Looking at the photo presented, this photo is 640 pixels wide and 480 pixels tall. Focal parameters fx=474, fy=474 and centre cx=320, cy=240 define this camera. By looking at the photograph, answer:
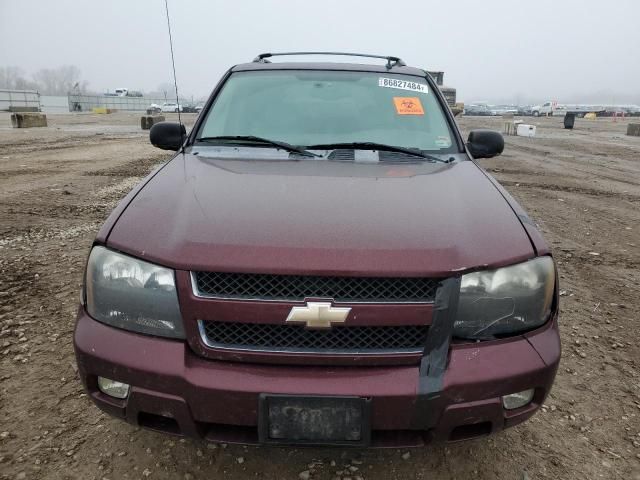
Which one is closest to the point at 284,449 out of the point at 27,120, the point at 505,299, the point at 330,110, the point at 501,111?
the point at 505,299

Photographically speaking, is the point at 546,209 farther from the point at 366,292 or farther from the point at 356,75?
the point at 366,292

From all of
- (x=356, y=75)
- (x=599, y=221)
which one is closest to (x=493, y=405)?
(x=356, y=75)

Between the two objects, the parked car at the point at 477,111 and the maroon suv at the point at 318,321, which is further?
the parked car at the point at 477,111

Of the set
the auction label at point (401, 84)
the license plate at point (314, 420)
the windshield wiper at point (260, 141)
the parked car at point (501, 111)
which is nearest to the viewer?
the license plate at point (314, 420)

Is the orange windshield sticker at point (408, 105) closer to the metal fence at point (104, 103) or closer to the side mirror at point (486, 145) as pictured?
the side mirror at point (486, 145)

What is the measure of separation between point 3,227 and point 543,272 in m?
5.38

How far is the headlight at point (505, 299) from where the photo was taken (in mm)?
1566

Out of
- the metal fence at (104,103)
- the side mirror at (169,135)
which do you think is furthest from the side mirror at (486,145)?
the metal fence at (104,103)

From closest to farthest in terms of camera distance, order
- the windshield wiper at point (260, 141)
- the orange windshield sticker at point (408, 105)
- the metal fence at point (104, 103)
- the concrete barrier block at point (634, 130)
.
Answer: the windshield wiper at point (260, 141) → the orange windshield sticker at point (408, 105) → the concrete barrier block at point (634, 130) → the metal fence at point (104, 103)

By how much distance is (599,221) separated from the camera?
5879 mm

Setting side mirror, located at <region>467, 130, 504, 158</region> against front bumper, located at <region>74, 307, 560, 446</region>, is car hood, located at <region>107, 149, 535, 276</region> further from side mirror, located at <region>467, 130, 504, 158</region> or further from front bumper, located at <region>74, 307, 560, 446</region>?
side mirror, located at <region>467, 130, 504, 158</region>

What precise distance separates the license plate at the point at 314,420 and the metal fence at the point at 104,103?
53.3 m

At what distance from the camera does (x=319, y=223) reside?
65.1 inches

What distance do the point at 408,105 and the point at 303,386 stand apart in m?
1.96
